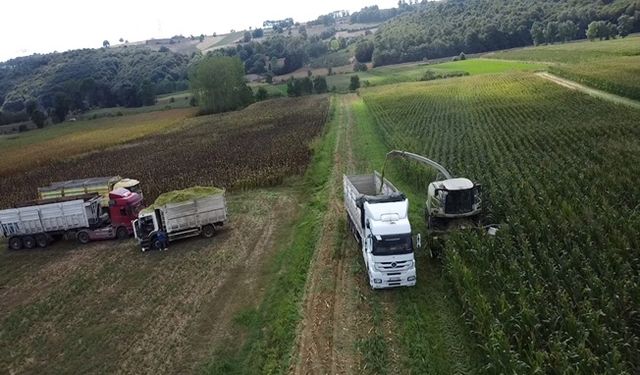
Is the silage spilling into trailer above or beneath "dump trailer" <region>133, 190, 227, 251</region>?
above

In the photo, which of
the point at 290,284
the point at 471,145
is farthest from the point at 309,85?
the point at 290,284

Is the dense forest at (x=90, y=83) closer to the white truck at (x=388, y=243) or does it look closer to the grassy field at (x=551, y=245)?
the grassy field at (x=551, y=245)

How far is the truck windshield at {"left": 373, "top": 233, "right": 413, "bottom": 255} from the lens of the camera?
1795 centimetres

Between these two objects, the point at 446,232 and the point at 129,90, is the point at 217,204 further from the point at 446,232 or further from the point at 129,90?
the point at 129,90

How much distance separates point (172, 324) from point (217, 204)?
381 inches

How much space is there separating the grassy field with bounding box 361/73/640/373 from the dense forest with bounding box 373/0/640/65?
352 feet

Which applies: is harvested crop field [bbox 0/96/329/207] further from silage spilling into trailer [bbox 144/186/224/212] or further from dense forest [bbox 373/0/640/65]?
dense forest [bbox 373/0/640/65]

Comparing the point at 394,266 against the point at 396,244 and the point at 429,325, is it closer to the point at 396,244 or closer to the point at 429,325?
the point at 396,244

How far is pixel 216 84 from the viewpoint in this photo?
3952 inches

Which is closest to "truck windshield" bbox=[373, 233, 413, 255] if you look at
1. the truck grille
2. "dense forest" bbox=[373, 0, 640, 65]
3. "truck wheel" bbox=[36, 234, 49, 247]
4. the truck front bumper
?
the truck grille

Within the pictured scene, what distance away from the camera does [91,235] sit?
91.8 ft

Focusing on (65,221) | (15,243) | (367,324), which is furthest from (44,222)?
(367,324)

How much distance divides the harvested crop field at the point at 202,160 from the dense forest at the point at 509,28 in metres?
95.7

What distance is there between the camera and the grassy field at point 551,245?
12.6 meters
